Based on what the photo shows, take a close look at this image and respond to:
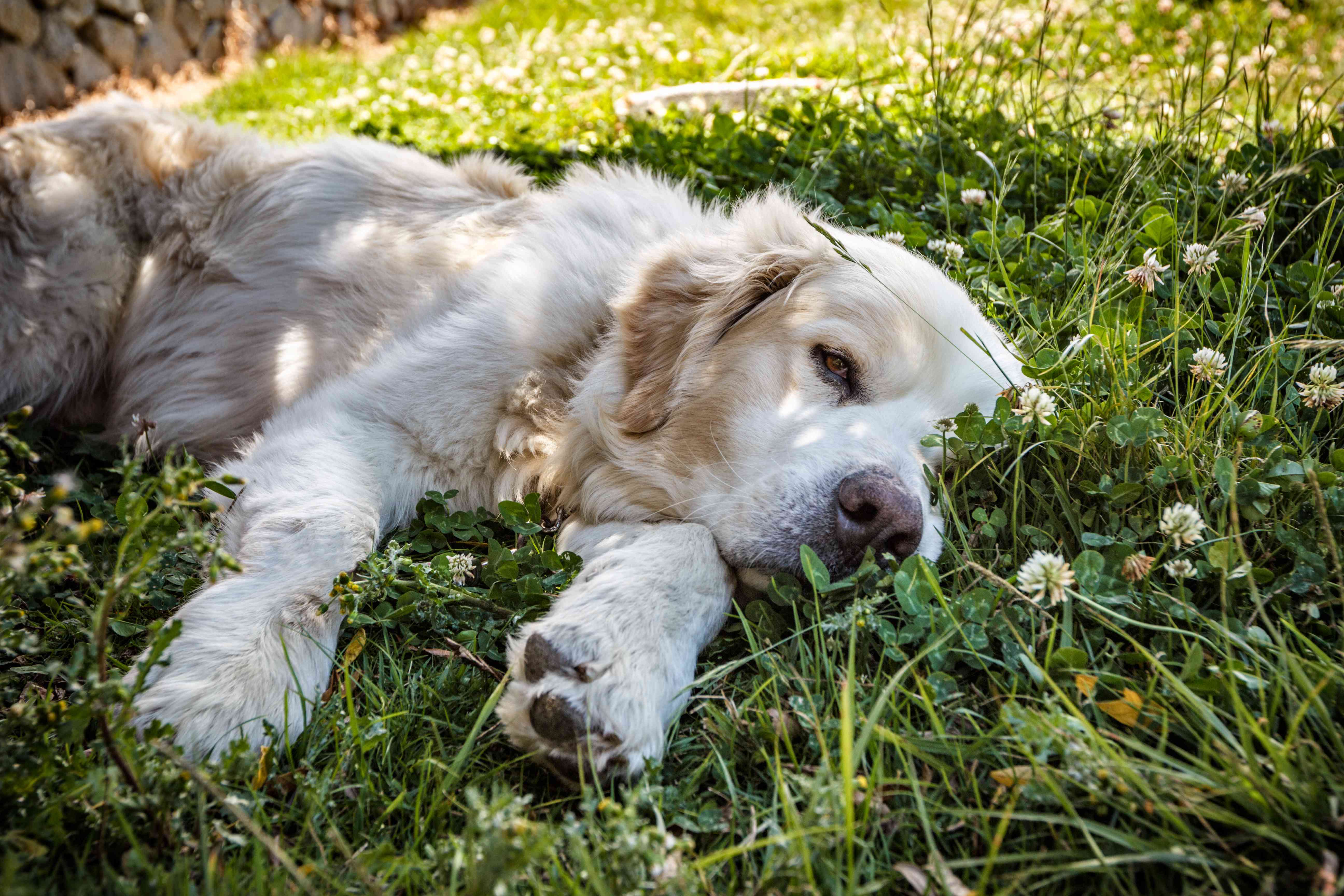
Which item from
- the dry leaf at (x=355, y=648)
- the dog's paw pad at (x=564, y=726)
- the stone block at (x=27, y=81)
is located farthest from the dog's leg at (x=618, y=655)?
the stone block at (x=27, y=81)

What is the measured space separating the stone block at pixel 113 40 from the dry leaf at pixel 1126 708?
34.5ft


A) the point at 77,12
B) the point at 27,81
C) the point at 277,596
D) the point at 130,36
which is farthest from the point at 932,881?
the point at 130,36

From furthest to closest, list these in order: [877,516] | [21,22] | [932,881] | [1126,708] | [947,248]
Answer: [21,22], [947,248], [877,516], [1126,708], [932,881]

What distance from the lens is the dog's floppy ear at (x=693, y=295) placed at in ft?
8.91

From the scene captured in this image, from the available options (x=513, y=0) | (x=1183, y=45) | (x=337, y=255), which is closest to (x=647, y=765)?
(x=337, y=255)

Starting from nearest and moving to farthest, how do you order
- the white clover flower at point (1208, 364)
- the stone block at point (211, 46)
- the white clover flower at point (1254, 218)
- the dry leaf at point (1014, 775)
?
the dry leaf at point (1014, 775) < the white clover flower at point (1208, 364) < the white clover flower at point (1254, 218) < the stone block at point (211, 46)

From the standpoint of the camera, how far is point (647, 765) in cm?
182

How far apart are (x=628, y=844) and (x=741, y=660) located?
67 centimetres

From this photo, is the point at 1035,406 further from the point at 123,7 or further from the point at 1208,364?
the point at 123,7

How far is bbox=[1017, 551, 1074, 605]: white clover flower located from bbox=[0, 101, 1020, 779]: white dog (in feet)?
1.08

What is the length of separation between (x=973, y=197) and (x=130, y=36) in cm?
930

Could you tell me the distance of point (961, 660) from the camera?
6.81 ft

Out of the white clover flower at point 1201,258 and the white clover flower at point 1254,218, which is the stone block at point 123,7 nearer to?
the white clover flower at point 1201,258

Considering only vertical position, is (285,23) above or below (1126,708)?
above
